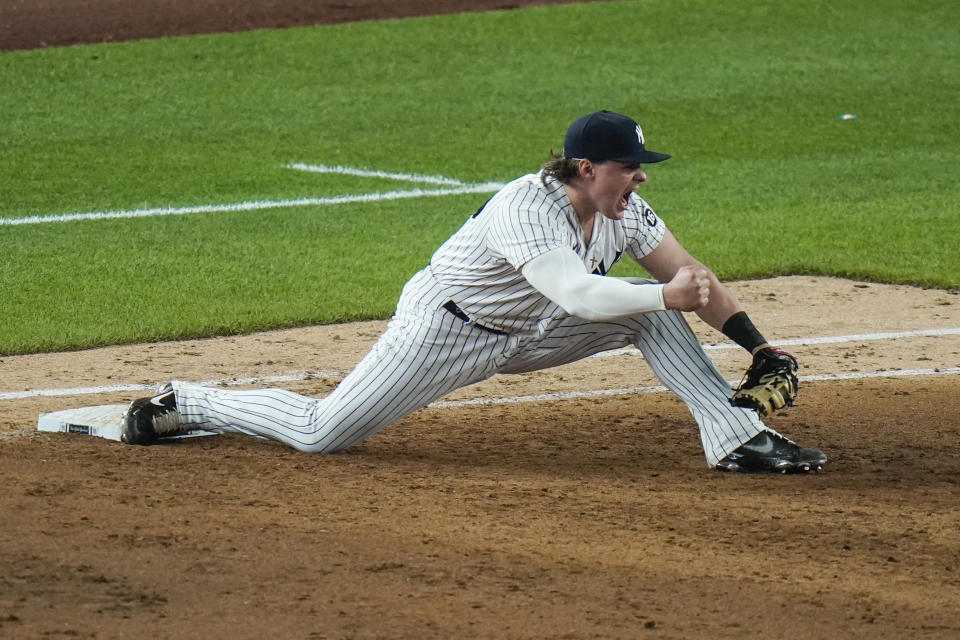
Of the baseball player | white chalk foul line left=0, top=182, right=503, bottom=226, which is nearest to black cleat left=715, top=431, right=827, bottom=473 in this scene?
the baseball player

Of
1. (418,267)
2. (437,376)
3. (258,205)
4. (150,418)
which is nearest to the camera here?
(437,376)

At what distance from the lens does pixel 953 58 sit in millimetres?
14219

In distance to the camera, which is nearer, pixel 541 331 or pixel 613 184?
pixel 613 184

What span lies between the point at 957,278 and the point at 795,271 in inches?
33.0

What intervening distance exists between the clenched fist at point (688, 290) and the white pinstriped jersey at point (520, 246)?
1.29ft

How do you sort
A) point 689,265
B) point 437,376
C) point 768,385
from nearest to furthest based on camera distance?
point 768,385 → point 689,265 → point 437,376

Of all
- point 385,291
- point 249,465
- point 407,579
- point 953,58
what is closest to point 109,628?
point 407,579

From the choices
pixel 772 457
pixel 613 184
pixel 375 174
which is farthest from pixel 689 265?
pixel 375 174

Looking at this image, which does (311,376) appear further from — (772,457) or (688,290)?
(688,290)

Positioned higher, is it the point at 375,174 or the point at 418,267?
the point at 375,174

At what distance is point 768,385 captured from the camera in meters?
4.93

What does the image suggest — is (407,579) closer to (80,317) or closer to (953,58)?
(80,317)

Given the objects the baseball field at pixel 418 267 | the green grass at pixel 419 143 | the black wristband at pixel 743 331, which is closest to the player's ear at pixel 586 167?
the black wristband at pixel 743 331

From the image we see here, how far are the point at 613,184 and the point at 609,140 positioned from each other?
14 cm
